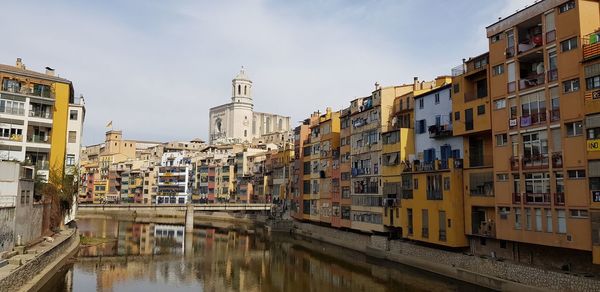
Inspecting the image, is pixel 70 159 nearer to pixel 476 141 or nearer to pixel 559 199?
pixel 476 141

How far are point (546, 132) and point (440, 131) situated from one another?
12.9 m

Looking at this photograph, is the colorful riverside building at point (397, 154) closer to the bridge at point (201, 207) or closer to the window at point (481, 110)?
the window at point (481, 110)

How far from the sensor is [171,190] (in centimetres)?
Result: 14100

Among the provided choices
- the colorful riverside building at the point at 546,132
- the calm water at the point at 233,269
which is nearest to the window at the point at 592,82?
the colorful riverside building at the point at 546,132

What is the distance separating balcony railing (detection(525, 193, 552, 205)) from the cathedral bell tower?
168 metres

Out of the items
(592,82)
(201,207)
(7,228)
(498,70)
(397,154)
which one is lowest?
(7,228)

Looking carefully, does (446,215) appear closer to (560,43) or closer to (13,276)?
(560,43)

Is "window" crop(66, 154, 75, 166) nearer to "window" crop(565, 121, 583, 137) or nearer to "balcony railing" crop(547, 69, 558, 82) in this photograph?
"balcony railing" crop(547, 69, 558, 82)

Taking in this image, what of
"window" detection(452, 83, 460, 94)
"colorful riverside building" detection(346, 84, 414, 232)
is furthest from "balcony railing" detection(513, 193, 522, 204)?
"colorful riverside building" detection(346, 84, 414, 232)

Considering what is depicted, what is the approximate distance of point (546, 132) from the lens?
3353 cm

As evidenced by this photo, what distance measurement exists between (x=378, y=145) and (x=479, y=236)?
18153 millimetres

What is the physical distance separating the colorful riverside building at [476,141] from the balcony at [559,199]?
675 cm

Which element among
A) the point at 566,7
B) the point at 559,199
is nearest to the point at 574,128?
the point at 559,199

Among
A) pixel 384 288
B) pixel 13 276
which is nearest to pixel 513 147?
pixel 384 288
